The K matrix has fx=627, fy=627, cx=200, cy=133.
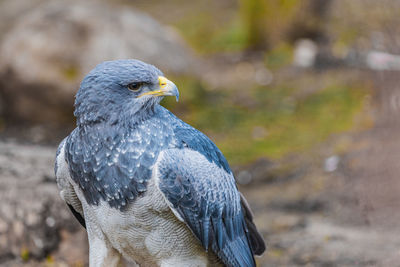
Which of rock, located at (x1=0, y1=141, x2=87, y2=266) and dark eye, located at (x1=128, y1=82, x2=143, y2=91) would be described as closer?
dark eye, located at (x1=128, y1=82, x2=143, y2=91)

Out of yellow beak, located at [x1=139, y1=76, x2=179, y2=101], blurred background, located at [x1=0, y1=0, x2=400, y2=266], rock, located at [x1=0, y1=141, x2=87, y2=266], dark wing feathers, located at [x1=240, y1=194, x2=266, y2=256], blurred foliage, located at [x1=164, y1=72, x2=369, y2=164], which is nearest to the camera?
blurred background, located at [x1=0, y1=0, x2=400, y2=266]

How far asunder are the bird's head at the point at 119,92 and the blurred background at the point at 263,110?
1.11m

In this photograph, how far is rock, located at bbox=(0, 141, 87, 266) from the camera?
476 centimetres

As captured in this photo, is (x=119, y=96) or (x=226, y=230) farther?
(x=226, y=230)

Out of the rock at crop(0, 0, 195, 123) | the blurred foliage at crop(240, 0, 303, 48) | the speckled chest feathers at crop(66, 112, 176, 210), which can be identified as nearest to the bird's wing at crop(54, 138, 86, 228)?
the speckled chest feathers at crop(66, 112, 176, 210)

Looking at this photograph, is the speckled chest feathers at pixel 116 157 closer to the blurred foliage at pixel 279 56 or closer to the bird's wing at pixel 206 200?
the bird's wing at pixel 206 200

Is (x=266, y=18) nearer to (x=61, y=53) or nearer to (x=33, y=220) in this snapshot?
(x=61, y=53)

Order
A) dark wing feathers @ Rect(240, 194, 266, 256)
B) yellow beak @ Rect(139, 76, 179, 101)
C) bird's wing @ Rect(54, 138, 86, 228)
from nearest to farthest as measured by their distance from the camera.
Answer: yellow beak @ Rect(139, 76, 179, 101), bird's wing @ Rect(54, 138, 86, 228), dark wing feathers @ Rect(240, 194, 266, 256)

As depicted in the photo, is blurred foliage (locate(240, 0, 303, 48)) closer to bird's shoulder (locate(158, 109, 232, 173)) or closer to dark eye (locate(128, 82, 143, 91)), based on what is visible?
bird's shoulder (locate(158, 109, 232, 173))

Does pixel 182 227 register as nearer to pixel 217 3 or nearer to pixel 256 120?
pixel 256 120

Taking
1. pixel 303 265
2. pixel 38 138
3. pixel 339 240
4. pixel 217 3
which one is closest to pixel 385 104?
pixel 303 265

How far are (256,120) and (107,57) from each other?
→ 2.43 metres

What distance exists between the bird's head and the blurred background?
111cm

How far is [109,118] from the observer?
334 centimetres
